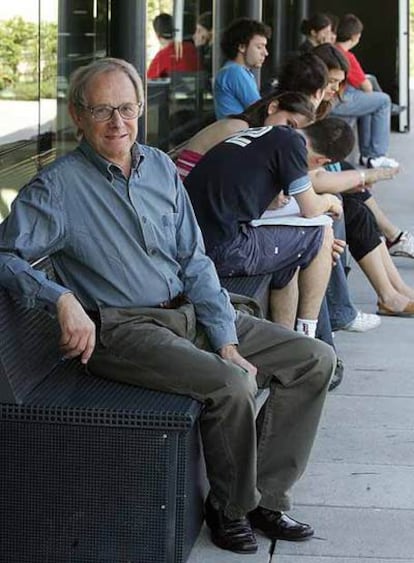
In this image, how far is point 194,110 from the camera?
42.2ft

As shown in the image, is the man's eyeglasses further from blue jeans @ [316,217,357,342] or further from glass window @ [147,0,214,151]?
glass window @ [147,0,214,151]

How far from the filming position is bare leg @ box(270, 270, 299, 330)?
5.47 meters

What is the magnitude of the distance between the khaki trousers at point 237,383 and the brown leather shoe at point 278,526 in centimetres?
7

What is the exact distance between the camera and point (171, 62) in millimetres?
11695

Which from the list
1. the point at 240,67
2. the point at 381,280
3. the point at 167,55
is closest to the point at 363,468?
the point at 381,280

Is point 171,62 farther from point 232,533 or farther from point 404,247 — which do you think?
point 232,533

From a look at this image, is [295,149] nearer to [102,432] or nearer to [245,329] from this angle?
[245,329]

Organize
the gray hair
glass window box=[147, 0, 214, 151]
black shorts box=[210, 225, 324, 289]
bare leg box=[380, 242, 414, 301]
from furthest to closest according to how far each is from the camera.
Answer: glass window box=[147, 0, 214, 151]
bare leg box=[380, 242, 414, 301]
black shorts box=[210, 225, 324, 289]
the gray hair

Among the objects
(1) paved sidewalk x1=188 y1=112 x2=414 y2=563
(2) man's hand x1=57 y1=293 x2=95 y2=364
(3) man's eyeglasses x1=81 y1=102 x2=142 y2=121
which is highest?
(3) man's eyeglasses x1=81 y1=102 x2=142 y2=121

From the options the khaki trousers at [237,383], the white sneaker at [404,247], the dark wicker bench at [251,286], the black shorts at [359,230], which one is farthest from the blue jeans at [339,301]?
the khaki trousers at [237,383]

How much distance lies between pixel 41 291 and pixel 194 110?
9.48 metres

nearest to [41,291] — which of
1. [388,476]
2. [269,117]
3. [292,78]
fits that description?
[388,476]

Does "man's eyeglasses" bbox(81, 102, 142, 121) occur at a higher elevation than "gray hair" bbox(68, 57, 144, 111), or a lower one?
lower

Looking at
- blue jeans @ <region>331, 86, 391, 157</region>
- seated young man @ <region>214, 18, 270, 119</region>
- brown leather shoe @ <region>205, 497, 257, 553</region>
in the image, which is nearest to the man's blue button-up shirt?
brown leather shoe @ <region>205, 497, 257, 553</region>
